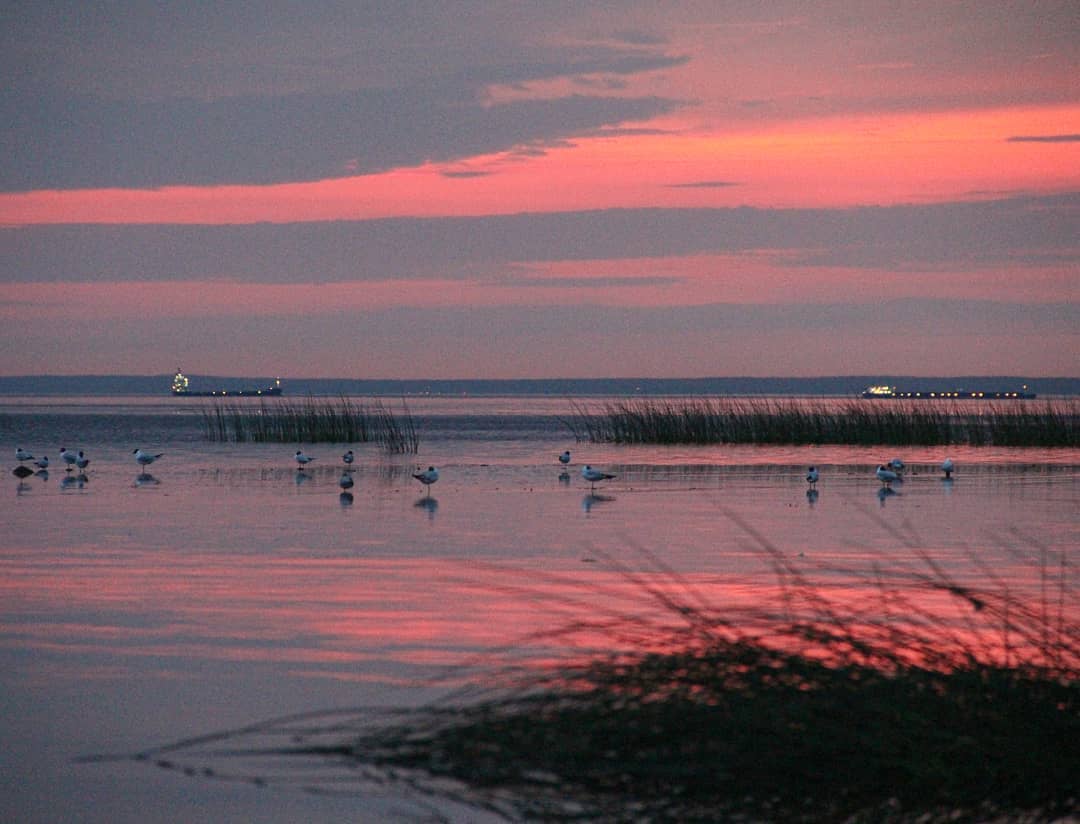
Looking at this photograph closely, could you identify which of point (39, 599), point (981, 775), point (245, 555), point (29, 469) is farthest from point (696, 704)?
point (29, 469)

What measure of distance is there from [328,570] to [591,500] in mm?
9703

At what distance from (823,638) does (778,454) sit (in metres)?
32.9

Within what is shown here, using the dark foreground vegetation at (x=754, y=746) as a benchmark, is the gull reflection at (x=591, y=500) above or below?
above

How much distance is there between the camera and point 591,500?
23.1 meters

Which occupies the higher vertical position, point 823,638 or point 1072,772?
point 823,638

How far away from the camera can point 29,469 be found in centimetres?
3066

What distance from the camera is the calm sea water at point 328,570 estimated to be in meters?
7.64

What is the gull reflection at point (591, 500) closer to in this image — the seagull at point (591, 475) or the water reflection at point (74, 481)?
the seagull at point (591, 475)

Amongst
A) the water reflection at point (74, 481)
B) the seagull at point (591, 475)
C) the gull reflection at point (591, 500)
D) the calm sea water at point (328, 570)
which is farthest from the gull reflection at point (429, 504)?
the water reflection at point (74, 481)

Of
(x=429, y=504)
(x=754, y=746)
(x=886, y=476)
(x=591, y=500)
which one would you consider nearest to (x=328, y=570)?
(x=754, y=746)

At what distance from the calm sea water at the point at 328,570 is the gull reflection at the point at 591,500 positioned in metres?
0.05

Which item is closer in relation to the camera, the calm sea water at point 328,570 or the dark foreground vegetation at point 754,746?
the dark foreground vegetation at point 754,746

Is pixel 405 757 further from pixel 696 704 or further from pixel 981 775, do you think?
pixel 981 775

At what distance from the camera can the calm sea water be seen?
25.1 ft
